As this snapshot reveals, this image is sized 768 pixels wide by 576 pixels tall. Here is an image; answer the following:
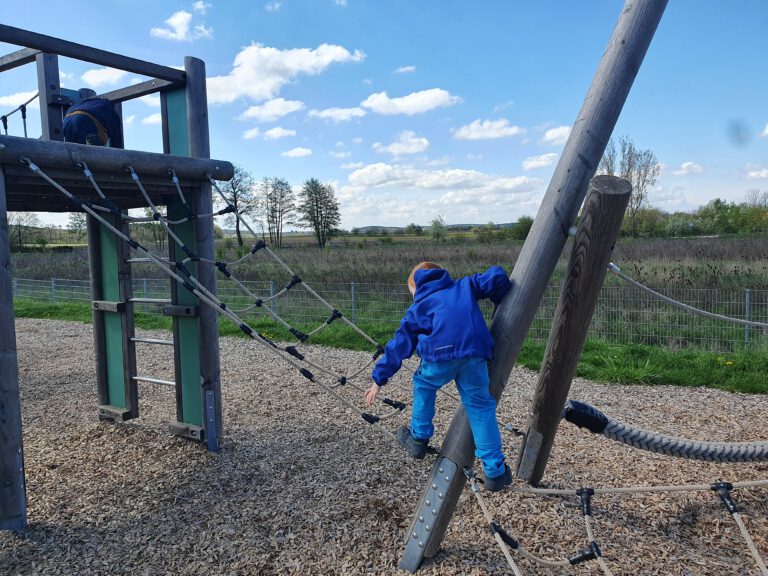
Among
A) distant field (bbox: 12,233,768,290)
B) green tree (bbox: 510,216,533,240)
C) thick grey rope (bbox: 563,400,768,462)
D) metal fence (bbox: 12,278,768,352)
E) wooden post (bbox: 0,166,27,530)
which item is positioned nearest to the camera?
thick grey rope (bbox: 563,400,768,462)

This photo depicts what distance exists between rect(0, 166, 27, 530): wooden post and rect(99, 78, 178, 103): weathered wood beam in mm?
1545

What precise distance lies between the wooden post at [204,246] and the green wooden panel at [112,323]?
1.13 metres

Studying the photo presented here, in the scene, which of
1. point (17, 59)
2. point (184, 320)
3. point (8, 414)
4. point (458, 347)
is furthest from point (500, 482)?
point (17, 59)

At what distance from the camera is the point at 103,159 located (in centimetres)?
386

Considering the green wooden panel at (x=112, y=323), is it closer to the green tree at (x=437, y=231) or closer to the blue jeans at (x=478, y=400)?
the blue jeans at (x=478, y=400)

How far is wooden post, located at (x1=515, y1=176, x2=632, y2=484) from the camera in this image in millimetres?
2600

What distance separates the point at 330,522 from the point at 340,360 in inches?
187

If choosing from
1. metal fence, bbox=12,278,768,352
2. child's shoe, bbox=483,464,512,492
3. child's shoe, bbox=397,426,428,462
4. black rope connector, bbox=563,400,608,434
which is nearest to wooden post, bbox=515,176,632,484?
black rope connector, bbox=563,400,608,434

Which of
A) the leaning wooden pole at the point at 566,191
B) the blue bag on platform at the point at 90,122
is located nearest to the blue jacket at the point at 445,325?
the leaning wooden pole at the point at 566,191

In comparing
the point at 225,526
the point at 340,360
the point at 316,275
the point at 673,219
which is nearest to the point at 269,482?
the point at 225,526

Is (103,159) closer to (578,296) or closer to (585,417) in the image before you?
(578,296)

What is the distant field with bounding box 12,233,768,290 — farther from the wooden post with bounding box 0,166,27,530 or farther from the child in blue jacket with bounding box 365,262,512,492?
the wooden post with bounding box 0,166,27,530

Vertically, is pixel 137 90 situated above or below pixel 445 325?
above

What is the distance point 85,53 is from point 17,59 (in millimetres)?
812
